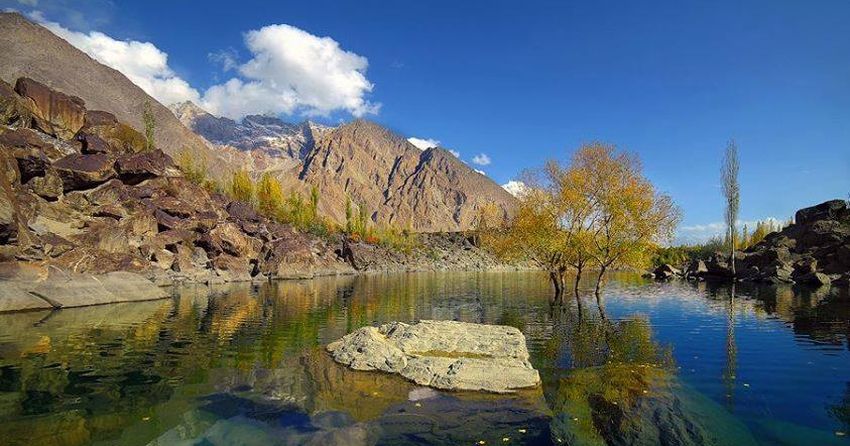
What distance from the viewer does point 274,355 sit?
2328 centimetres

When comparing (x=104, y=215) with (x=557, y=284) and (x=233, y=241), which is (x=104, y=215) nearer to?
(x=233, y=241)

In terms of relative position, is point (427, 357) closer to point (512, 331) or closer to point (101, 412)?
A: point (512, 331)

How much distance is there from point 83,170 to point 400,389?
276 ft

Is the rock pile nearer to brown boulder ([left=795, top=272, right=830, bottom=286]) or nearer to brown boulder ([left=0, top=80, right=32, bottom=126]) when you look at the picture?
brown boulder ([left=0, top=80, right=32, bottom=126])

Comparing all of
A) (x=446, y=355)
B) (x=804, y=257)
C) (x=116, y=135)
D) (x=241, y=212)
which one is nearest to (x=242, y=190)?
(x=241, y=212)

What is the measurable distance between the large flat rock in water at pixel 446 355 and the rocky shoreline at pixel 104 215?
33618 millimetres

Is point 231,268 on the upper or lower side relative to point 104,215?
lower

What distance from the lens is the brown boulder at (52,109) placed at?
278ft

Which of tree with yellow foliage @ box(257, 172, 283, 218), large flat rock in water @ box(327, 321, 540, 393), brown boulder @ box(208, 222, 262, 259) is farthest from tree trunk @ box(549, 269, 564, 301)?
tree with yellow foliage @ box(257, 172, 283, 218)

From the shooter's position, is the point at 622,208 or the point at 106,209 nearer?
the point at 622,208

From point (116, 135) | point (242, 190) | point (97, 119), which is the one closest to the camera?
point (97, 119)

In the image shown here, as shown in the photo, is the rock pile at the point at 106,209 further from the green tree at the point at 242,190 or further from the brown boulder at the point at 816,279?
the brown boulder at the point at 816,279

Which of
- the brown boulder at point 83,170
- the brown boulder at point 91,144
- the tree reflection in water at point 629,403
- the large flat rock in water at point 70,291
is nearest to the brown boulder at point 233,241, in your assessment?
the brown boulder at point 83,170

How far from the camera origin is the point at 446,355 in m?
20.8
